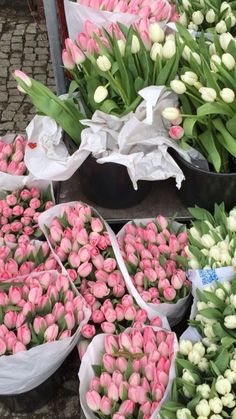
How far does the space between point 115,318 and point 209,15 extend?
1.23 meters

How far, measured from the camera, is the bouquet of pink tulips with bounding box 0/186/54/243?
2.16m

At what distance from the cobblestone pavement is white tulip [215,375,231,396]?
2.38m

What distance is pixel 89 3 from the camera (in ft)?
7.29

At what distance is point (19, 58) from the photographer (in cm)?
407

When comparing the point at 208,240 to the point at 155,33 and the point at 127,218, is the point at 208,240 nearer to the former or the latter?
the point at 127,218

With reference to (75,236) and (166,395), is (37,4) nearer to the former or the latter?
(75,236)

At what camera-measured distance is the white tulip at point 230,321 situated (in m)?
1.51

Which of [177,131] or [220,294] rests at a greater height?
[177,131]

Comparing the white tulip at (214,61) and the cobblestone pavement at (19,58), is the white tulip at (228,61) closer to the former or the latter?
the white tulip at (214,61)

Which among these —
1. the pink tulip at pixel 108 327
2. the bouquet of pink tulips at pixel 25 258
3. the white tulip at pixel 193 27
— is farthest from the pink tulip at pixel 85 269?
the white tulip at pixel 193 27

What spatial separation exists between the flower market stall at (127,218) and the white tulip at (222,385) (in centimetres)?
7

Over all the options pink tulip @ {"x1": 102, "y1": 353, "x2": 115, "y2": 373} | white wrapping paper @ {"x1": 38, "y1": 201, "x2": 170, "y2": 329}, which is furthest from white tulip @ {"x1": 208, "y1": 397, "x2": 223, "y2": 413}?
white wrapping paper @ {"x1": 38, "y1": 201, "x2": 170, "y2": 329}

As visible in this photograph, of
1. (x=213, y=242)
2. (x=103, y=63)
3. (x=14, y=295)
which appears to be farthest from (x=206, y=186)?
(x=14, y=295)

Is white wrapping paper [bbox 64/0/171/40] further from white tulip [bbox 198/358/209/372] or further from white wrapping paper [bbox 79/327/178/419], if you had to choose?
white tulip [bbox 198/358/209/372]
